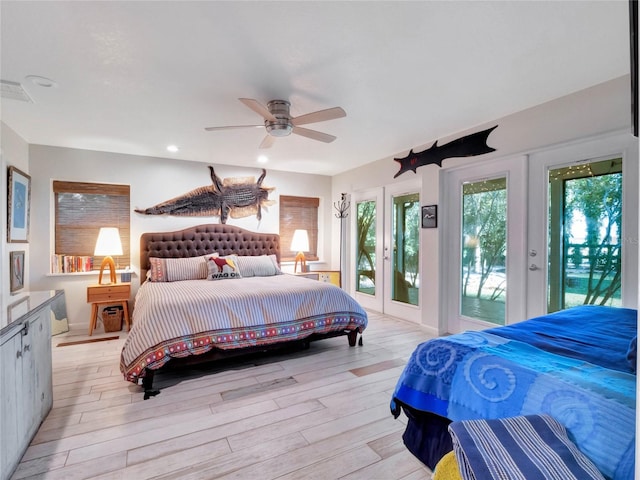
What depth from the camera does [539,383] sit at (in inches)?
45.2

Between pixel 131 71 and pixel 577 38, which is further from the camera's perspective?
pixel 131 71

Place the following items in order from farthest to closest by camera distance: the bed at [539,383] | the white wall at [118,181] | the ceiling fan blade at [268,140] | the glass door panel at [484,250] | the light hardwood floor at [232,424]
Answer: the white wall at [118,181] → the glass door panel at [484,250] → the ceiling fan blade at [268,140] → the light hardwood floor at [232,424] → the bed at [539,383]

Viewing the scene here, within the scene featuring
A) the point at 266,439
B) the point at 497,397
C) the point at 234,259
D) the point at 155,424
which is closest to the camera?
the point at 497,397

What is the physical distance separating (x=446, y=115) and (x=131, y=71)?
109 inches

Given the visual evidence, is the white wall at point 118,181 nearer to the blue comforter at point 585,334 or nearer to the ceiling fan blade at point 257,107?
the ceiling fan blade at point 257,107

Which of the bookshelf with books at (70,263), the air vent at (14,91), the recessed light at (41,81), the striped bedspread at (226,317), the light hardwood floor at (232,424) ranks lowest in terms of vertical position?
the light hardwood floor at (232,424)

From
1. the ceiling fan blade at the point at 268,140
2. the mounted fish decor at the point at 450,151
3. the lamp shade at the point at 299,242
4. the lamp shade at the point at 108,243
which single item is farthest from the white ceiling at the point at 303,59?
the lamp shade at the point at 299,242

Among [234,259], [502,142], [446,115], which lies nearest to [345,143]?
[446,115]

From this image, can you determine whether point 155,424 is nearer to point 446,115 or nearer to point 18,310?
point 18,310

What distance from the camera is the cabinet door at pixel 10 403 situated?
154 centimetres

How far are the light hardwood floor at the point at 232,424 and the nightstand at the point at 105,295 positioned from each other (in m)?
0.90

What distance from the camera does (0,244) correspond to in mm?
3289

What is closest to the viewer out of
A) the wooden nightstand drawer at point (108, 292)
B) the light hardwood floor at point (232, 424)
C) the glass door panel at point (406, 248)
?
the light hardwood floor at point (232, 424)

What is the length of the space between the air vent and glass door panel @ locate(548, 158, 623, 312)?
4.63m
